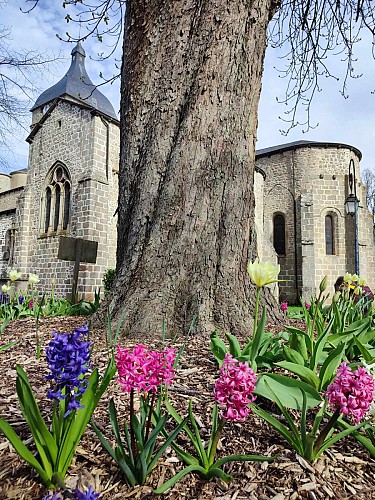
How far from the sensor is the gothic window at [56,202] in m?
14.5

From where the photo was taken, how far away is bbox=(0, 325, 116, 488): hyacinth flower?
3.28ft

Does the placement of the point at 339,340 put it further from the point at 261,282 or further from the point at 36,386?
the point at 36,386

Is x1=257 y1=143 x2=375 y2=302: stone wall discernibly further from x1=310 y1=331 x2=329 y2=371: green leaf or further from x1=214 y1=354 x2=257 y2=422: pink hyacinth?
x1=214 y1=354 x2=257 y2=422: pink hyacinth

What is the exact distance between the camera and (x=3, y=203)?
79.2 feet

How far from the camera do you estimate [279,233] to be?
2116cm

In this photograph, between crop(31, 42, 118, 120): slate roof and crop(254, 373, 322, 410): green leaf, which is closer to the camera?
crop(254, 373, 322, 410): green leaf

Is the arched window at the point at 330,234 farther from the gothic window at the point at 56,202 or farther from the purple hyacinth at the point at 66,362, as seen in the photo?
the purple hyacinth at the point at 66,362

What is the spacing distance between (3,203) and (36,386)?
2529 cm

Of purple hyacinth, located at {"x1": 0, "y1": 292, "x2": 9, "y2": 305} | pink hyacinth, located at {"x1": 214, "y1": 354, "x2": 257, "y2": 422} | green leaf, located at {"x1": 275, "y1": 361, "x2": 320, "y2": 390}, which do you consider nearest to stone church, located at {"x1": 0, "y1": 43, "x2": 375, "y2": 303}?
purple hyacinth, located at {"x1": 0, "y1": 292, "x2": 9, "y2": 305}

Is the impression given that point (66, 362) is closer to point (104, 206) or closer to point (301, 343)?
point (301, 343)

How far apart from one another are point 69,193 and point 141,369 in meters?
14.4

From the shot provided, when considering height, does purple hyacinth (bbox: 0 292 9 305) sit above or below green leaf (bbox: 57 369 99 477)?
above

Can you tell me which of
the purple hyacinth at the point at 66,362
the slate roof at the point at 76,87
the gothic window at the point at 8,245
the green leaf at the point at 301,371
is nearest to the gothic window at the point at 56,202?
the gothic window at the point at 8,245

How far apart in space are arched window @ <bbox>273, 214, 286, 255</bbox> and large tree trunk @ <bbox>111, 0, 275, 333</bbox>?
724 inches
